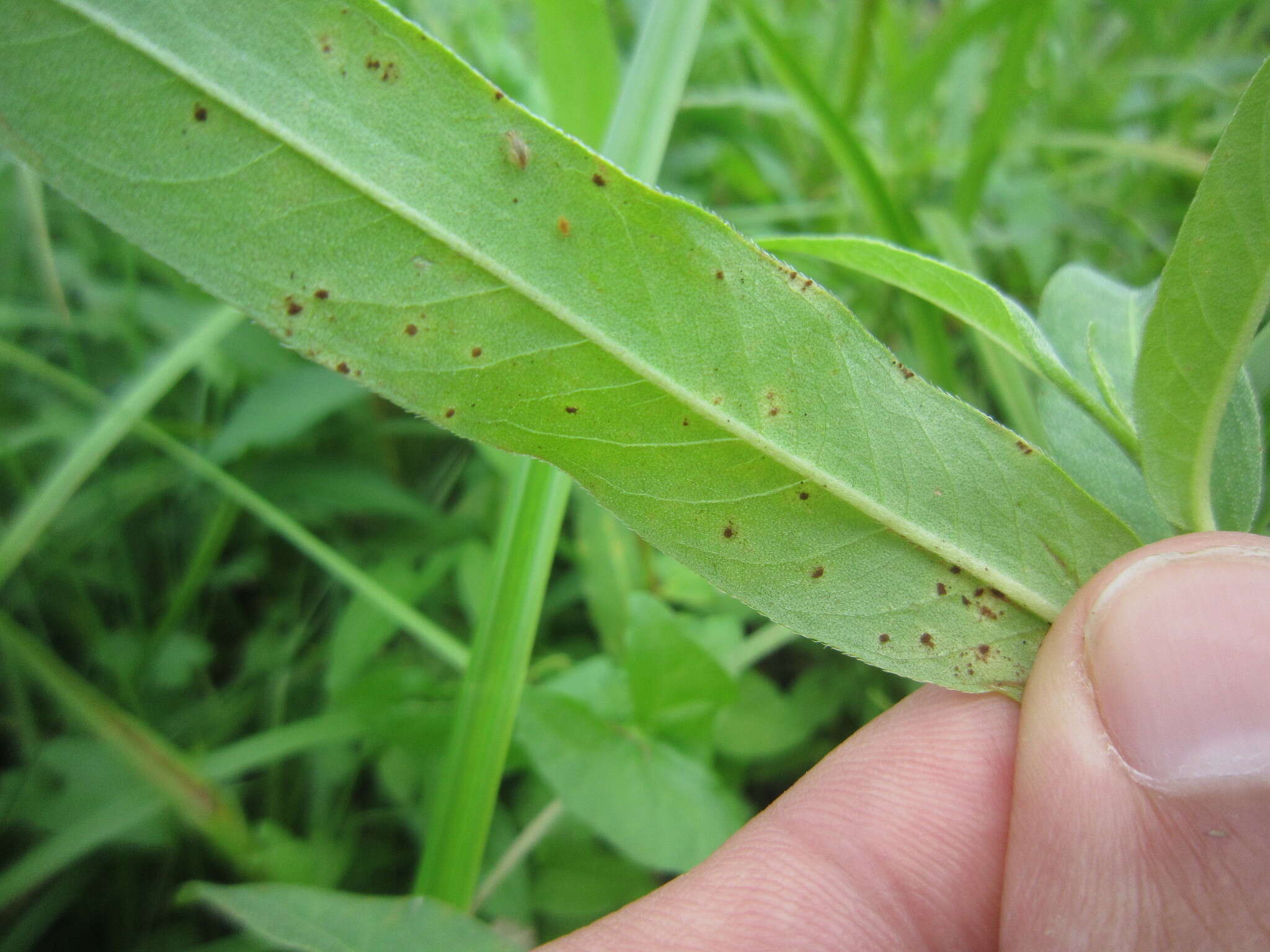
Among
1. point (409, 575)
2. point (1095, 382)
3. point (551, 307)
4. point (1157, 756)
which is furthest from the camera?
point (409, 575)

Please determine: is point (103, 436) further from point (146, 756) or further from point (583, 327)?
point (583, 327)

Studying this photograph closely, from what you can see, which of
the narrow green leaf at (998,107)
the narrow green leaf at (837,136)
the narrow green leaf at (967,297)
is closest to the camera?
the narrow green leaf at (967,297)

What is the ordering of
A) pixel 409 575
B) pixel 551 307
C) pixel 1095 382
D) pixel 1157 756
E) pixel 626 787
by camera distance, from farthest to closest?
pixel 409 575 → pixel 626 787 → pixel 1095 382 → pixel 1157 756 → pixel 551 307

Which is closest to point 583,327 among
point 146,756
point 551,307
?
point 551,307

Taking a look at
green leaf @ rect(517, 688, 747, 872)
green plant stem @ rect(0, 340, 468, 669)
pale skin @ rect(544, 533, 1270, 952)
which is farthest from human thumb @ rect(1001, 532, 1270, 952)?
green plant stem @ rect(0, 340, 468, 669)

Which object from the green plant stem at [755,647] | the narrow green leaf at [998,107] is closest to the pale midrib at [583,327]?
the green plant stem at [755,647]

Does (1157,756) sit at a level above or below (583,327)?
below

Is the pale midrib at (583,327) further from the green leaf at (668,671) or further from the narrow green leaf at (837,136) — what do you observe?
the narrow green leaf at (837,136)

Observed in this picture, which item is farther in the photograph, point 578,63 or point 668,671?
point 578,63
